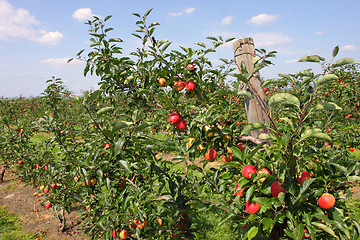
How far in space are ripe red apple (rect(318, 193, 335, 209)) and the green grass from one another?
3819 mm

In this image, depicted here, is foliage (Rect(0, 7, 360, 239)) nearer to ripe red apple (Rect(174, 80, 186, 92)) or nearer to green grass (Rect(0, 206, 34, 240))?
ripe red apple (Rect(174, 80, 186, 92))

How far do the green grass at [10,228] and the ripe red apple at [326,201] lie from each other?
382 centimetres

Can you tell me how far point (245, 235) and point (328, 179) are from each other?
1.67 ft

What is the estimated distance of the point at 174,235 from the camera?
1952mm

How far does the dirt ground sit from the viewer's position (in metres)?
3.47

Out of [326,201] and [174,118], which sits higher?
[174,118]

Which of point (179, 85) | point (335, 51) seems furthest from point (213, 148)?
point (335, 51)

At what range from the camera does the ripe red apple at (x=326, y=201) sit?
1.07m

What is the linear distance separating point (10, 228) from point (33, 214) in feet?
1.57

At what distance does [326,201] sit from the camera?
3.57 ft

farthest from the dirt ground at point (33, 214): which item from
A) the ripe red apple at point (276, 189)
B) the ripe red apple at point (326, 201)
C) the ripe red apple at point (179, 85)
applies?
the ripe red apple at point (326, 201)

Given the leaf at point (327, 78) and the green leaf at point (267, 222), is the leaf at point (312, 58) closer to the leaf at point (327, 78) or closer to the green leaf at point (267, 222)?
the leaf at point (327, 78)

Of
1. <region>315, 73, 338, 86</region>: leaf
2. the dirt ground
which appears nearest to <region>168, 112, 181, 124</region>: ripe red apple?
<region>315, 73, 338, 86</region>: leaf

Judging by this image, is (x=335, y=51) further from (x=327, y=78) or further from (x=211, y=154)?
(x=211, y=154)
